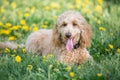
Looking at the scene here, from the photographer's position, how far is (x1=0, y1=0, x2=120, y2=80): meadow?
636cm

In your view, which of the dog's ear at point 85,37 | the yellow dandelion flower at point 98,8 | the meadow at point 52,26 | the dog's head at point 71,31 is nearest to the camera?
the meadow at point 52,26

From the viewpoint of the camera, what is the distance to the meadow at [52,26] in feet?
20.9

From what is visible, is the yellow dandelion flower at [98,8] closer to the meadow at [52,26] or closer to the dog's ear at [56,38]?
the meadow at [52,26]

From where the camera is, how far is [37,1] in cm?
1180

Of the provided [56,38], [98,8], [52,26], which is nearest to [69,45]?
[56,38]

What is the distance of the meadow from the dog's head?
1.38 ft

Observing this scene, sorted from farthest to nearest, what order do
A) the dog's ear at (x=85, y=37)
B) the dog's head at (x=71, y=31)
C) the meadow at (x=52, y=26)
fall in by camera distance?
the dog's ear at (x=85, y=37) < the dog's head at (x=71, y=31) < the meadow at (x=52, y=26)

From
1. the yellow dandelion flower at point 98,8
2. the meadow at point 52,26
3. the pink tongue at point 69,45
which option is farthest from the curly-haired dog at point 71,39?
the yellow dandelion flower at point 98,8

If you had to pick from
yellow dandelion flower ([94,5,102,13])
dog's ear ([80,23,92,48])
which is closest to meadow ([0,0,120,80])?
yellow dandelion flower ([94,5,102,13])

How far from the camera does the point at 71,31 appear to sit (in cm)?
721

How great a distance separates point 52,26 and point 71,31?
286 centimetres

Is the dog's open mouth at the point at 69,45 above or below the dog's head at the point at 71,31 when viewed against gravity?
below

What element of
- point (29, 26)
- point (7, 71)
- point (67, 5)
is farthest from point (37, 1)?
point (7, 71)

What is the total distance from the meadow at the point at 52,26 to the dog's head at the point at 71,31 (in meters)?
0.42
